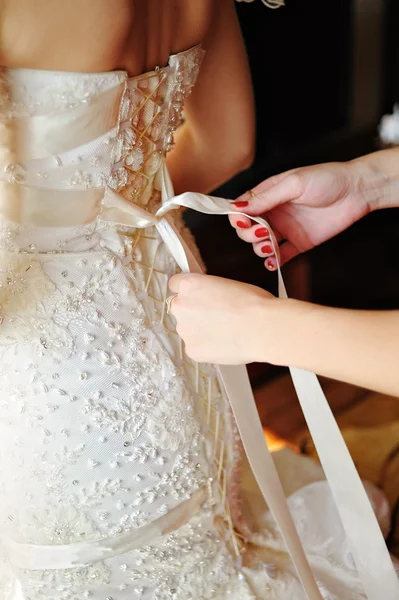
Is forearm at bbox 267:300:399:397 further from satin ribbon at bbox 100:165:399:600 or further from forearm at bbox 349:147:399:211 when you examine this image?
forearm at bbox 349:147:399:211

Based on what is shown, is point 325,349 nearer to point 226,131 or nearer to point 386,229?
point 226,131

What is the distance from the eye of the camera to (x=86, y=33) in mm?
829

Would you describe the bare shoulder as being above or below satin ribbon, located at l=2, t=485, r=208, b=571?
above

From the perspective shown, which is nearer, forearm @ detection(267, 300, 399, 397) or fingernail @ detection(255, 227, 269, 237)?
forearm @ detection(267, 300, 399, 397)

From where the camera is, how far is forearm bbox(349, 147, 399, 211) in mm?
1116

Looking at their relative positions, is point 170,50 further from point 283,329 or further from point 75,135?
point 283,329

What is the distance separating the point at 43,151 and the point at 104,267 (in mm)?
172

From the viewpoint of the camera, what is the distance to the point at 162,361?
97cm

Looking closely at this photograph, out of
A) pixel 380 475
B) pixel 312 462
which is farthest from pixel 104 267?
pixel 380 475

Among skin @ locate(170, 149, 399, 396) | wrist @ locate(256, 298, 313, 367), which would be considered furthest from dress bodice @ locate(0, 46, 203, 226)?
wrist @ locate(256, 298, 313, 367)

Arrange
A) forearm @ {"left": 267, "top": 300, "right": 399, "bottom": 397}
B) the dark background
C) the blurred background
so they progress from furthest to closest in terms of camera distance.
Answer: the dark background
the blurred background
forearm @ {"left": 267, "top": 300, "right": 399, "bottom": 397}

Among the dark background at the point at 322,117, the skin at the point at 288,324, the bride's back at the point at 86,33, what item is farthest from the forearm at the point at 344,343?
the dark background at the point at 322,117

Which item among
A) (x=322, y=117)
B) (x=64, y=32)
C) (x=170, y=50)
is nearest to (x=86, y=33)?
(x=64, y=32)

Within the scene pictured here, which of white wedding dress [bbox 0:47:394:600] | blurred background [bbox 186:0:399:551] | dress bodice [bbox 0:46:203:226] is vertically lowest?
blurred background [bbox 186:0:399:551]
